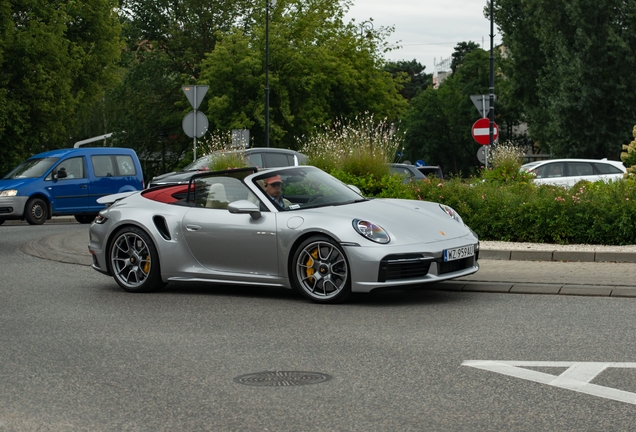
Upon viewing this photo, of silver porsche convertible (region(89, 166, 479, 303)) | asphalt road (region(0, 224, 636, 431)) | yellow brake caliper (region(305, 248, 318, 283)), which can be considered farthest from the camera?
yellow brake caliper (region(305, 248, 318, 283))

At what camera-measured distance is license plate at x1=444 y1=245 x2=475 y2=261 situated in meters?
9.48

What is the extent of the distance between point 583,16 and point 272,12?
47.8 feet

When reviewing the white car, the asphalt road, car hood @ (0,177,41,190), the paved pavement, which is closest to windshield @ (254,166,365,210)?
the asphalt road

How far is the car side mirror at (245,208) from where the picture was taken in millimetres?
10008

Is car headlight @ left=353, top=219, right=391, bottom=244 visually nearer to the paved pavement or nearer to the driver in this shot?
the driver

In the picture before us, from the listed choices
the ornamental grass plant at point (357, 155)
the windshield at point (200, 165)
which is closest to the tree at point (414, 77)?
the windshield at point (200, 165)

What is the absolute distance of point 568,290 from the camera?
10.2 m

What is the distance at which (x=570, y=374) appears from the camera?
6.29 meters

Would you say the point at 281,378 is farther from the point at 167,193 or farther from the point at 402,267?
the point at 167,193

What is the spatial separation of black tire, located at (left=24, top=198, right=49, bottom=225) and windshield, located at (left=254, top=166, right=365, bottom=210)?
1502cm

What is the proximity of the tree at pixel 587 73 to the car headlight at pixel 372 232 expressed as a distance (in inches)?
1602

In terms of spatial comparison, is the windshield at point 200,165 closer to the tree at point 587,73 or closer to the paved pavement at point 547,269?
the paved pavement at point 547,269

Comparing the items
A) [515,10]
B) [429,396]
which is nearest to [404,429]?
[429,396]

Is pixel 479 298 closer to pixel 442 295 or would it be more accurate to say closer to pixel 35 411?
pixel 442 295
